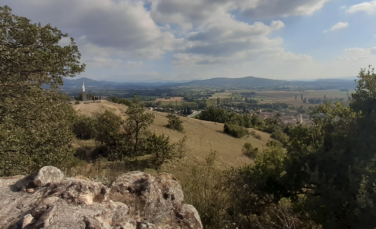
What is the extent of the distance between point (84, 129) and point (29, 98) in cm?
1185

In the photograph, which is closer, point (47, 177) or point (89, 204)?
point (89, 204)

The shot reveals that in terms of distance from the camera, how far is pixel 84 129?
18.4 metres

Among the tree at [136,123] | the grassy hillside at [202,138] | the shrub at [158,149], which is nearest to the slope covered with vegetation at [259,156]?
the tree at [136,123]

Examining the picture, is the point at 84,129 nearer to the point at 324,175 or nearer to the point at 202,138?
the point at 202,138

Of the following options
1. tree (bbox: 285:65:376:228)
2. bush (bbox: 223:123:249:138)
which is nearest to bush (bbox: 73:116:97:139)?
tree (bbox: 285:65:376:228)

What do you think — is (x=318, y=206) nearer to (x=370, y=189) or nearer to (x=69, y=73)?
(x=370, y=189)

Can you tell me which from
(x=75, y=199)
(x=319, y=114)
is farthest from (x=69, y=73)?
(x=319, y=114)

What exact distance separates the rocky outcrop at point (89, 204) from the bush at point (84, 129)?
14.7 meters

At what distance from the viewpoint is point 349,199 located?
4.55 metres

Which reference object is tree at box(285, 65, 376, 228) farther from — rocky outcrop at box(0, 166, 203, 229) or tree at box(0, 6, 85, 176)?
tree at box(0, 6, 85, 176)

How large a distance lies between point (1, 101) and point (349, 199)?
11.2 m

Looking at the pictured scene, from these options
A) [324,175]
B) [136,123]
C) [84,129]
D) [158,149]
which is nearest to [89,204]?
[324,175]

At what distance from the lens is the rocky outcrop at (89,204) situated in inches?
123

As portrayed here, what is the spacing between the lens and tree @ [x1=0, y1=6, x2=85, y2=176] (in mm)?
6781
